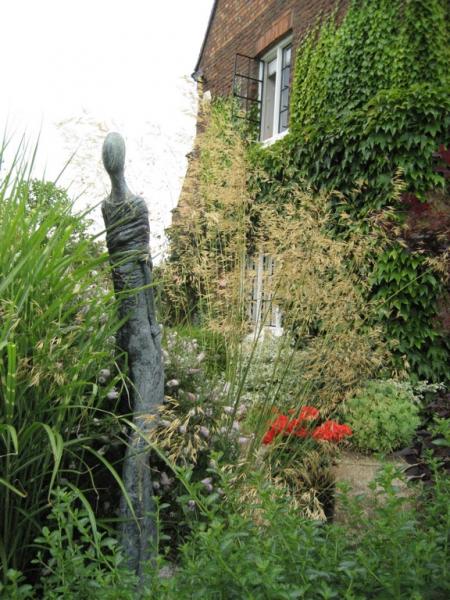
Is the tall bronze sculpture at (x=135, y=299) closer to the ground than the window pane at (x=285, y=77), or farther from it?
closer to the ground

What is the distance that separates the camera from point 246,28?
1084 cm

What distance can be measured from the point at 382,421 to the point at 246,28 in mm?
8216

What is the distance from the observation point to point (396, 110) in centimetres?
656

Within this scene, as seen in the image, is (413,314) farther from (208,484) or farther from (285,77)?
(285,77)

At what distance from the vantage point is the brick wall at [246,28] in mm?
9047

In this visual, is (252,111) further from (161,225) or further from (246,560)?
(246,560)

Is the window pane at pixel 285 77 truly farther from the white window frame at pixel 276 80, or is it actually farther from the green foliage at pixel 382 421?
the green foliage at pixel 382 421

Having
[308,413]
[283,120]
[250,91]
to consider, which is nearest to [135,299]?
[308,413]

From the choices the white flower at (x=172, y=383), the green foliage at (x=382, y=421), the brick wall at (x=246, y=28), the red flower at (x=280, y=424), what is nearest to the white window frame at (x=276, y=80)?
the brick wall at (x=246, y=28)

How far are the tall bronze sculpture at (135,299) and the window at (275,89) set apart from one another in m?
→ 7.60

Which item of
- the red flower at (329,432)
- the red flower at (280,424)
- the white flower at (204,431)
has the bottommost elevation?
the red flower at (329,432)

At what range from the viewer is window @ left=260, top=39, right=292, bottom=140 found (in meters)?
9.96

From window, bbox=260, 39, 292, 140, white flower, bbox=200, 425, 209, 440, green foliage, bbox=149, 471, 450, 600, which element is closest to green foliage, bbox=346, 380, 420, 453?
white flower, bbox=200, 425, 209, 440

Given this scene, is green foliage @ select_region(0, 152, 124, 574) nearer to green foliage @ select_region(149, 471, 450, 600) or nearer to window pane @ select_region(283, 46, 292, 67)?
green foliage @ select_region(149, 471, 450, 600)
